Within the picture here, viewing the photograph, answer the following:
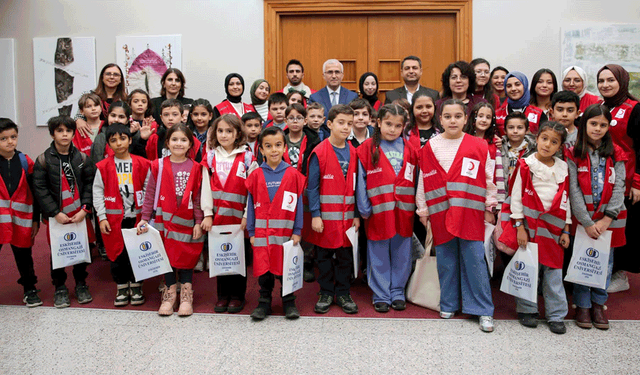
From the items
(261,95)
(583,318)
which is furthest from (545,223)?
(261,95)

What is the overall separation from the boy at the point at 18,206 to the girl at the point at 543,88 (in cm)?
368

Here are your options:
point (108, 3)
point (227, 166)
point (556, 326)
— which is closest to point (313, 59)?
point (108, 3)

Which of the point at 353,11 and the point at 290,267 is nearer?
the point at 290,267

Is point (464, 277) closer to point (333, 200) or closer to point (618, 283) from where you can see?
point (333, 200)

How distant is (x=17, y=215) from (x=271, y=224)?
1735 mm

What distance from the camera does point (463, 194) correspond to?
2.80 metres

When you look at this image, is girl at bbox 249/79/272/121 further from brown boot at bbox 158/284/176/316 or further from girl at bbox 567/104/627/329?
girl at bbox 567/104/627/329

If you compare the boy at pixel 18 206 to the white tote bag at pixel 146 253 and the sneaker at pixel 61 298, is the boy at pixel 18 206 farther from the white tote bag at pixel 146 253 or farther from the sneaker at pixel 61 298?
the white tote bag at pixel 146 253

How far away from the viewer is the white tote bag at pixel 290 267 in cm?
282

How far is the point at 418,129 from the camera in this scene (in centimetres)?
333

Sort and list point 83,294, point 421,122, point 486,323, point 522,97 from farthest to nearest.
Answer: point 522,97 < point 421,122 < point 83,294 < point 486,323

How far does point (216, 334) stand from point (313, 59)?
3.86 meters

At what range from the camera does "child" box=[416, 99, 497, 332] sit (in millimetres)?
2791

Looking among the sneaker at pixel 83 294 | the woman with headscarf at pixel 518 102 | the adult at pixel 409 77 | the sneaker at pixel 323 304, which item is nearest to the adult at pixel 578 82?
the woman with headscarf at pixel 518 102
